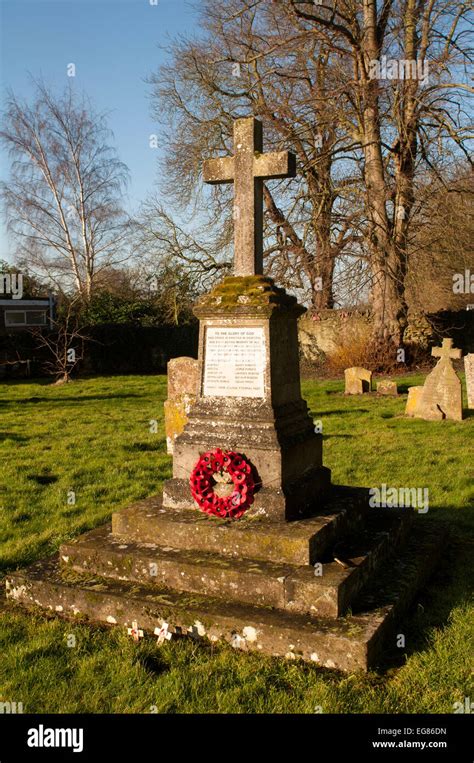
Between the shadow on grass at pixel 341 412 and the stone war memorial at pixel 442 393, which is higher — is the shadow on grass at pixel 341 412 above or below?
below

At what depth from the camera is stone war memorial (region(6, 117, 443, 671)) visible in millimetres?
3821

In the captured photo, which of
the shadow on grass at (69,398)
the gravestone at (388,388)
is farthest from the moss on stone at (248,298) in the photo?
the shadow on grass at (69,398)

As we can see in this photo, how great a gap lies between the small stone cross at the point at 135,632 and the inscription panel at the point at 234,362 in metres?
1.86

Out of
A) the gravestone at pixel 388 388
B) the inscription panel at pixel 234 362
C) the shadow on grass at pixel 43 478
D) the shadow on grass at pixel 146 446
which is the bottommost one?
the shadow on grass at pixel 43 478

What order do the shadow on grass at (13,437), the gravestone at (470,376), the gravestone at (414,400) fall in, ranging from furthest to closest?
the gravestone at (470,376), the gravestone at (414,400), the shadow on grass at (13,437)

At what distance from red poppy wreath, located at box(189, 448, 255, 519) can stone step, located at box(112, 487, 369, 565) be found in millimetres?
88

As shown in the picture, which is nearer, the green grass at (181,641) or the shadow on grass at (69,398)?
the green grass at (181,641)

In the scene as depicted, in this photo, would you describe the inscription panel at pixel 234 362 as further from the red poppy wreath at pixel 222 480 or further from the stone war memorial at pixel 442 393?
the stone war memorial at pixel 442 393

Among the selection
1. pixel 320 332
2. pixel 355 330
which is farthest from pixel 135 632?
pixel 320 332

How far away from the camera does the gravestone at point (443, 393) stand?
11.5 meters

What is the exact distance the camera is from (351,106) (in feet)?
57.7

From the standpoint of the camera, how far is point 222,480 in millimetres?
4660

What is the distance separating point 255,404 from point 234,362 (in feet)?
1.26
